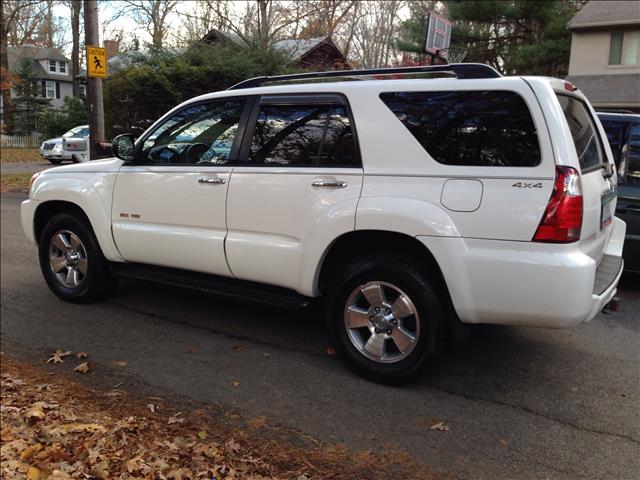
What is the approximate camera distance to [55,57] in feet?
193

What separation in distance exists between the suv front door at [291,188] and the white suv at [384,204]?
0.01 m

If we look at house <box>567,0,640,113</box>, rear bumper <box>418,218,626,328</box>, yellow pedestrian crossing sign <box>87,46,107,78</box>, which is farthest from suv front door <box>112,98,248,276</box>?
house <box>567,0,640,113</box>

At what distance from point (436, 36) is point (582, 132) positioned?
5.72 meters

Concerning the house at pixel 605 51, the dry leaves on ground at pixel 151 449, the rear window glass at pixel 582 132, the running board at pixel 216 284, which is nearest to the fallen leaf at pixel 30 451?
the dry leaves on ground at pixel 151 449

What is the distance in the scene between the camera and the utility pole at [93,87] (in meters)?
11.0

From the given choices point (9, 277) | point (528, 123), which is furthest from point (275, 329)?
point (9, 277)

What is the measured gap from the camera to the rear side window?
3.33 m

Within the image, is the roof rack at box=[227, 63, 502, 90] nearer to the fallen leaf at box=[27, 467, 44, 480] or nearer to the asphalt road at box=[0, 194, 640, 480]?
the asphalt road at box=[0, 194, 640, 480]

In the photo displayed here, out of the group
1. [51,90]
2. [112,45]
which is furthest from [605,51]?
[51,90]

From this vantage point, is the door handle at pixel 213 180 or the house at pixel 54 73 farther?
the house at pixel 54 73

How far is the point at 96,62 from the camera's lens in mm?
10656

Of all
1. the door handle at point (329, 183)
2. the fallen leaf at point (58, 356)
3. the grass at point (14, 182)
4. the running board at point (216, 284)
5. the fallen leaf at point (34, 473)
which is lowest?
the fallen leaf at point (58, 356)

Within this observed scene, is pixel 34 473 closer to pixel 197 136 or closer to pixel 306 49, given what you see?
pixel 197 136

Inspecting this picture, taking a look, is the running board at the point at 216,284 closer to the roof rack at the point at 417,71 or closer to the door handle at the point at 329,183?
the door handle at the point at 329,183
